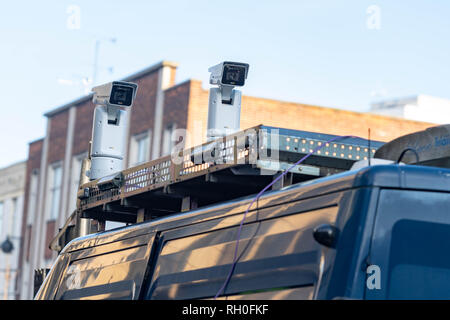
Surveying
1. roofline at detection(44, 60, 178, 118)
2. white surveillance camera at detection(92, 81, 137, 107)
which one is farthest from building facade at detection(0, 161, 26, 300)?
white surveillance camera at detection(92, 81, 137, 107)

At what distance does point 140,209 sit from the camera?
757 centimetres

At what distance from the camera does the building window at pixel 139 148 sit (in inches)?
1281

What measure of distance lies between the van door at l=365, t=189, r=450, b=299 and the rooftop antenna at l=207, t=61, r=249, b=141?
14.2ft

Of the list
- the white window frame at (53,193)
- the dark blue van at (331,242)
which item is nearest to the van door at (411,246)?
the dark blue van at (331,242)

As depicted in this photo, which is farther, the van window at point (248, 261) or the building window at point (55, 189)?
the building window at point (55, 189)

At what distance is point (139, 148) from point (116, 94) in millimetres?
22293

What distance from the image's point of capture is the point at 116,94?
10711 mm

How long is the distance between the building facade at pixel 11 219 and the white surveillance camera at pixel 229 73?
31.3 m

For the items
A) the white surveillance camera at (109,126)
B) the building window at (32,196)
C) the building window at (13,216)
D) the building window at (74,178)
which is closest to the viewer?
the white surveillance camera at (109,126)

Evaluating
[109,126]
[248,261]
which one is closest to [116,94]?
[109,126]

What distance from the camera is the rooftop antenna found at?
8.91 meters

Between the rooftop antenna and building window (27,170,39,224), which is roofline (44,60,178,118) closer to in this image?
building window (27,170,39,224)

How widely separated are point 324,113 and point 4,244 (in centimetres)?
1369

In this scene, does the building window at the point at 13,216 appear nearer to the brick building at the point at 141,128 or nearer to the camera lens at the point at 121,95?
the brick building at the point at 141,128
